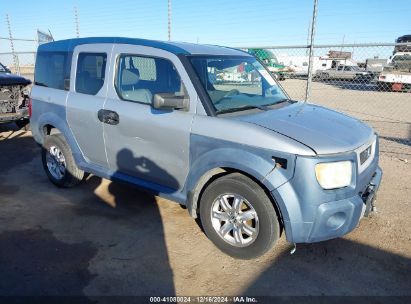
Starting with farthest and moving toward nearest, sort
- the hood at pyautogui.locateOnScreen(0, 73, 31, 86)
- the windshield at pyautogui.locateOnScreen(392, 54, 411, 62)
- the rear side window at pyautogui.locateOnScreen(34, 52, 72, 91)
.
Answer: the windshield at pyautogui.locateOnScreen(392, 54, 411, 62) < the hood at pyautogui.locateOnScreen(0, 73, 31, 86) < the rear side window at pyautogui.locateOnScreen(34, 52, 72, 91)

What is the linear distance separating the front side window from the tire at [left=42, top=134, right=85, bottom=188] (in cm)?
139

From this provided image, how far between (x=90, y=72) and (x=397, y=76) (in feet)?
51.4

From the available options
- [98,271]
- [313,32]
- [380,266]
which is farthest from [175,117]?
[313,32]

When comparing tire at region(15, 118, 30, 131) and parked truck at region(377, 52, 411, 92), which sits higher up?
parked truck at region(377, 52, 411, 92)

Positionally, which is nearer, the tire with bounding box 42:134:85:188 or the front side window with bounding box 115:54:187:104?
the front side window with bounding box 115:54:187:104

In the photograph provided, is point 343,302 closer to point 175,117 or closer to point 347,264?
point 347,264

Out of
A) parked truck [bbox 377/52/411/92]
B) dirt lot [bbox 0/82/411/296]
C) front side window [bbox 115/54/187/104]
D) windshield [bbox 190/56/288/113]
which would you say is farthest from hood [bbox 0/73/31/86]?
parked truck [bbox 377/52/411/92]

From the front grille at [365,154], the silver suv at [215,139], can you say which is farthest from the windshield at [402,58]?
the front grille at [365,154]

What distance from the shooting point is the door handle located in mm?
4008

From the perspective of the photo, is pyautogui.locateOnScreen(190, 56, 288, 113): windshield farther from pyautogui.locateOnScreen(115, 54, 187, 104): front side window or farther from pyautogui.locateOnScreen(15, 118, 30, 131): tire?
pyautogui.locateOnScreen(15, 118, 30, 131): tire

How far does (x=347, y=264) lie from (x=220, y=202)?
4.21ft

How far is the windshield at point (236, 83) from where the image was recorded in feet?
12.0

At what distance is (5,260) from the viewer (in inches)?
133

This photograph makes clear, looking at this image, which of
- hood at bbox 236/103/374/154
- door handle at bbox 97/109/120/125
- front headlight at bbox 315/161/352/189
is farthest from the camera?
door handle at bbox 97/109/120/125
